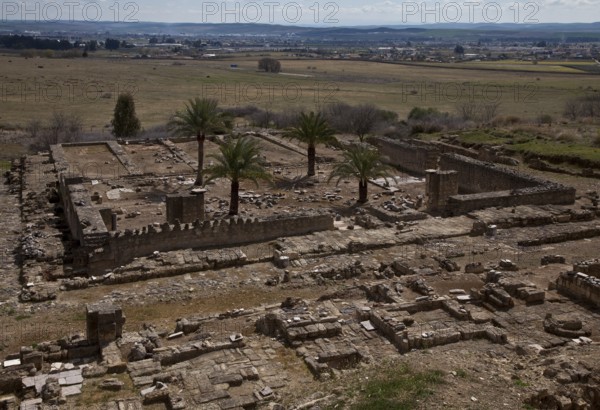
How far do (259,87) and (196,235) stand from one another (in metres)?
66.6

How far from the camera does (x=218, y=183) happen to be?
101 feet

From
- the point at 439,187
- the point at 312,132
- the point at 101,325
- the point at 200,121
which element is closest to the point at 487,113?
the point at 312,132

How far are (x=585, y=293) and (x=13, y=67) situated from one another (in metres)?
104

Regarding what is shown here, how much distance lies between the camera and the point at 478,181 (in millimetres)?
29984

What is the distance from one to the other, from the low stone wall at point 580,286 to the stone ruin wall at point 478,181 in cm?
920

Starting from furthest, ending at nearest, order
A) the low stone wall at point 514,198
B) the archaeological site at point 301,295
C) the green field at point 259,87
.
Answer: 1. the green field at point 259,87
2. the low stone wall at point 514,198
3. the archaeological site at point 301,295

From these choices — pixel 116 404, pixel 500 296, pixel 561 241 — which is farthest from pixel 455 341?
pixel 561 241

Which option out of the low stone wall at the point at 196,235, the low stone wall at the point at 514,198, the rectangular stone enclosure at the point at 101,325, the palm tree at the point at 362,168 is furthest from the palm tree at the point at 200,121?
the rectangular stone enclosure at the point at 101,325

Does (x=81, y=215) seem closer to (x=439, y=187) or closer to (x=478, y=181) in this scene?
(x=439, y=187)

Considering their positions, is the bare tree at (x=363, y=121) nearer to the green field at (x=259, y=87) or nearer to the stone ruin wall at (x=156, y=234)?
the green field at (x=259, y=87)

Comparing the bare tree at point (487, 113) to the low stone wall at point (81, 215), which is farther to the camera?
the bare tree at point (487, 113)

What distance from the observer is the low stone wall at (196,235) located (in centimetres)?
1961

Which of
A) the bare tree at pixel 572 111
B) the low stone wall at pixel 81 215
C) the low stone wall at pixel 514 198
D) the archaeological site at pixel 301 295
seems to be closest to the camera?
the archaeological site at pixel 301 295

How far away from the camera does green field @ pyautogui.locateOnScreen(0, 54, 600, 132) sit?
2594 inches
